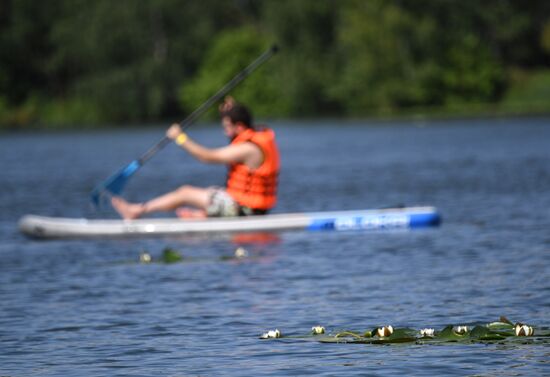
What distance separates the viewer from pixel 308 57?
84.4 meters

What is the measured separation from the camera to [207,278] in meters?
15.6

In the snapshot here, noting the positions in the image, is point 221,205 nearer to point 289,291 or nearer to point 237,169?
point 237,169

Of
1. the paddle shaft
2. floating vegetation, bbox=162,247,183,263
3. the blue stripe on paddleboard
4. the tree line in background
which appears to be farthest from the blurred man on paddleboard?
the tree line in background

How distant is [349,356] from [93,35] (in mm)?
77951

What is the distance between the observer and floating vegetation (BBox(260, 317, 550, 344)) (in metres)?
10.8

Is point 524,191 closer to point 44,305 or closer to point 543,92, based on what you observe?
point 44,305

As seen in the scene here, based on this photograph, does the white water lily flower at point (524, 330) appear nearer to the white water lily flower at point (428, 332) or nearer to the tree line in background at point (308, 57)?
the white water lily flower at point (428, 332)

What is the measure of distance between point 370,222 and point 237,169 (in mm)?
1760

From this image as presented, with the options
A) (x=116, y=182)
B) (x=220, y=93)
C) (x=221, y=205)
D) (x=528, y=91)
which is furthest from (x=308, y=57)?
(x=221, y=205)

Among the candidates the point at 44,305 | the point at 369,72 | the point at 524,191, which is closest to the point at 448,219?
the point at 524,191

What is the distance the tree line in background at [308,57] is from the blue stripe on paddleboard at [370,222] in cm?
6038

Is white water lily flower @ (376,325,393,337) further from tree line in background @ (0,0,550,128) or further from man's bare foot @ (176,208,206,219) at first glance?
tree line in background @ (0,0,550,128)

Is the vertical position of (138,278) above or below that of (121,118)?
below

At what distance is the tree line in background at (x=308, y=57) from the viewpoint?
82.8 m
